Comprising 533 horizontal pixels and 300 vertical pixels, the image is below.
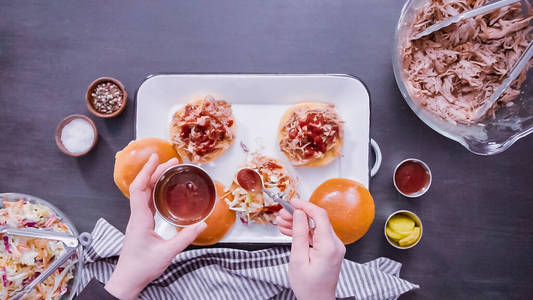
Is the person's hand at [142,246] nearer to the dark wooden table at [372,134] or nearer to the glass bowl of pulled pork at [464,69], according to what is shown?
the dark wooden table at [372,134]

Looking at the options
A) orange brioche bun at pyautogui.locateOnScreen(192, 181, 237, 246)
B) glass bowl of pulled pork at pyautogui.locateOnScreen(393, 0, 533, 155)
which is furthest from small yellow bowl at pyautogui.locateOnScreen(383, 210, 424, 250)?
orange brioche bun at pyautogui.locateOnScreen(192, 181, 237, 246)

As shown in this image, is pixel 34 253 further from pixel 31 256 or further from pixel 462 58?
pixel 462 58

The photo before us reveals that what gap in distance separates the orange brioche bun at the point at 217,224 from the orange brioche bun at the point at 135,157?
1.29 ft

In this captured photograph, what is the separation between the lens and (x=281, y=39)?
232 cm

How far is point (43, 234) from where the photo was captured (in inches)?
79.9

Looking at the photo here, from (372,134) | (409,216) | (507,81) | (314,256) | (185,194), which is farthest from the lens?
(372,134)

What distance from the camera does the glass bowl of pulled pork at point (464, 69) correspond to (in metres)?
1.99

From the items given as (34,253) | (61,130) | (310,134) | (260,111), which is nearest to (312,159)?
(310,134)

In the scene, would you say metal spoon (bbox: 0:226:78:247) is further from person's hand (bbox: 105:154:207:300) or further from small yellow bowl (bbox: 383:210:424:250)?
small yellow bowl (bbox: 383:210:424:250)

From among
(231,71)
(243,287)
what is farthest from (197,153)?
(243,287)

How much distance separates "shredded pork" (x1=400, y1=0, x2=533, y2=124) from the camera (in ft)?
6.52

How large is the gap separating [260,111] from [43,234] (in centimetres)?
144

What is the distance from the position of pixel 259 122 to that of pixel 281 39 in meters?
0.57

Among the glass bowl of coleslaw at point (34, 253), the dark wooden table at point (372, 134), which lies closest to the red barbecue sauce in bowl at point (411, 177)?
the dark wooden table at point (372, 134)
